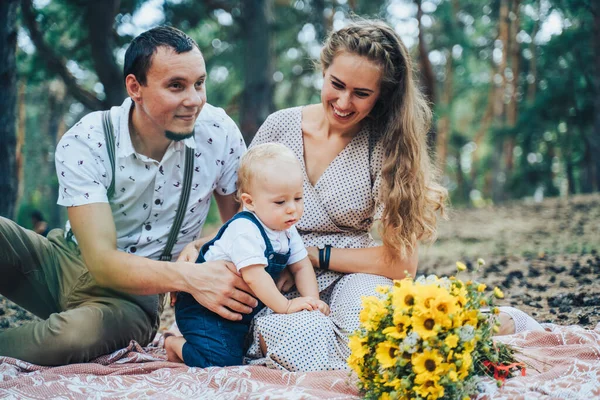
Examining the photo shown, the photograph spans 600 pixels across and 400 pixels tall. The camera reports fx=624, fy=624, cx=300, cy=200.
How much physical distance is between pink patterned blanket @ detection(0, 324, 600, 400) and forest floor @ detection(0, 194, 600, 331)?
0.78 meters

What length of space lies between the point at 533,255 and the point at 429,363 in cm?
497

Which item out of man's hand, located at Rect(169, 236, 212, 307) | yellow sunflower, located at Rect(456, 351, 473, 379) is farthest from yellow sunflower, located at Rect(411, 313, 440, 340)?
man's hand, located at Rect(169, 236, 212, 307)

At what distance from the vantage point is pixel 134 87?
11.1ft

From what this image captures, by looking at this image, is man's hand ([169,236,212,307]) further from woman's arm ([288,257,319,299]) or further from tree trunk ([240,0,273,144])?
tree trunk ([240,0,273,144])

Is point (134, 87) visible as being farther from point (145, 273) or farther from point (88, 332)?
point (88, 332)

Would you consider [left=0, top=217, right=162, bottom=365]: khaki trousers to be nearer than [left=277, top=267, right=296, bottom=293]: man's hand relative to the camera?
Yes

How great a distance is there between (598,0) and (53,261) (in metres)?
9.39

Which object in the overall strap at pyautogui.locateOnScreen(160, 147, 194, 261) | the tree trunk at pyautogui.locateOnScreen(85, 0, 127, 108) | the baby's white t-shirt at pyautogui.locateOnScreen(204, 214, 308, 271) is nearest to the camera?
the baby's white t-shirt at pyautogui.locateOnScreen(204, 214, 308, 271)

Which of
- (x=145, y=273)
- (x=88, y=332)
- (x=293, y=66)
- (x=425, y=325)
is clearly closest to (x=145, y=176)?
(x=145, y=273)

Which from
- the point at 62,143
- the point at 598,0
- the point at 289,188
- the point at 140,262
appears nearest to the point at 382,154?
the point at 289,188

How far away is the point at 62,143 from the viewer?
3248 mm

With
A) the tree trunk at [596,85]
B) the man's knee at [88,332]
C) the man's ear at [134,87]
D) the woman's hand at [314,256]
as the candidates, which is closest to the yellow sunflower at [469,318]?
the woman's hand at [314,256]

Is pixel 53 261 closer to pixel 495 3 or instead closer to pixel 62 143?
pixel 62 143

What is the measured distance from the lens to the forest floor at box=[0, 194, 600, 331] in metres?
4.30
